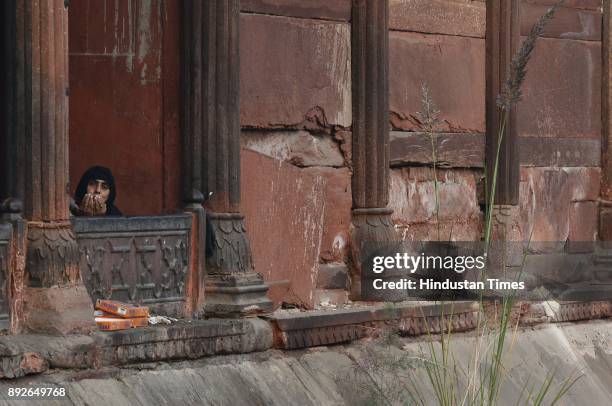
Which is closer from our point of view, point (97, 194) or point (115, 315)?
point (115, 315)

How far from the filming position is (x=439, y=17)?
10641 millimetres

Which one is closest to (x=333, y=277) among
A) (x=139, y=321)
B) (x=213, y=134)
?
(x=213, y=134)

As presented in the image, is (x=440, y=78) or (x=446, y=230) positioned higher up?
(x=440, y=78)

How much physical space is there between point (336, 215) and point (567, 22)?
121 inches

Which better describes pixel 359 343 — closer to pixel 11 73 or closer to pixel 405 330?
pixel 405 330

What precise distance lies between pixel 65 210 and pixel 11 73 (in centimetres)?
70

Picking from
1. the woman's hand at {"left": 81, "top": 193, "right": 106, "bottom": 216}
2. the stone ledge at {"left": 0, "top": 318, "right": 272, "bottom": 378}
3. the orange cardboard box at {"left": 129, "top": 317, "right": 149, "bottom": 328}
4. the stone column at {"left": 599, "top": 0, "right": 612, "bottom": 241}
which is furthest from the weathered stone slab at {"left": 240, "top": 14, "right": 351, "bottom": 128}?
the stone column at {"left": 599, "top": 0, "right": 612, "bottom": 241}

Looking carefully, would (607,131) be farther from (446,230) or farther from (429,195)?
(429,195)

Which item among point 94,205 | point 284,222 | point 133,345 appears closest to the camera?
point 133,345

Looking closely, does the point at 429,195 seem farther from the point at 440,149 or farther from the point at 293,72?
the point at 293,72

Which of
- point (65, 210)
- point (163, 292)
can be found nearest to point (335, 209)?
point (163, 292)

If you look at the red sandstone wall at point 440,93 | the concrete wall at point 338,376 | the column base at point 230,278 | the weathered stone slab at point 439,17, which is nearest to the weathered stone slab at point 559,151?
the red sandstone wall at point 440,93

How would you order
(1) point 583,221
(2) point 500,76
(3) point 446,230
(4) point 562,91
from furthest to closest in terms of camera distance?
(1) point 583,221, (4) point 562,91, (2) point 500,76, (3) point 446,230

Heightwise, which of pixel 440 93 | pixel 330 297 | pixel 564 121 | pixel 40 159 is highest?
pixel 440 93
